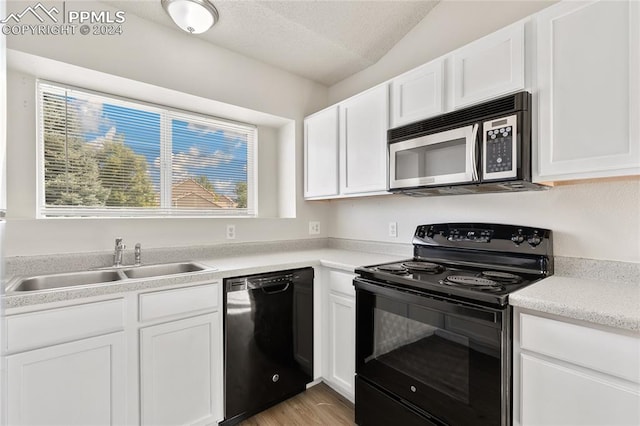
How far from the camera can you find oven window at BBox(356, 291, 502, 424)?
1270mm

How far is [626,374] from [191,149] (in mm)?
2798

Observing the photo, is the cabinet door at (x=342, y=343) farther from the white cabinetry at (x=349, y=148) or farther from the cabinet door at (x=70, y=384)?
the cabinet door at (x=70, y=384)

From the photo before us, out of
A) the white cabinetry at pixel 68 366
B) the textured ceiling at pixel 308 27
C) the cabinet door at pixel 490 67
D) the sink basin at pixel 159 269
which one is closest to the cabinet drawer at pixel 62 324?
the white cabinetry at pixel 68 366

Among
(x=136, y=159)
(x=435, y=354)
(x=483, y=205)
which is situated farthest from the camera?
(x=136, y=159)

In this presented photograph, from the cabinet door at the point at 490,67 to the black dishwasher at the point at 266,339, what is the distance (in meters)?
1.48

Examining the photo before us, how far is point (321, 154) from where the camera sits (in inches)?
102

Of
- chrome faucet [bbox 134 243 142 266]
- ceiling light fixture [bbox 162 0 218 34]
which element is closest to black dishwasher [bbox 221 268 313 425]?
chrome faucet [bbox 134 243 142 266]

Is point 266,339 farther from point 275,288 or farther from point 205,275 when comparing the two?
point 205,275

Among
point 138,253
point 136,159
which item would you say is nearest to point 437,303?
point 138,253

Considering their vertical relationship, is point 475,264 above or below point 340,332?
above

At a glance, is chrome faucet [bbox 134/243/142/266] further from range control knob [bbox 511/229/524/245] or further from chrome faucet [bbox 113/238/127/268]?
range control knob [bbox 511/229/524/245]

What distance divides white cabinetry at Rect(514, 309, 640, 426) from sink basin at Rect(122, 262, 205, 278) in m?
1.71

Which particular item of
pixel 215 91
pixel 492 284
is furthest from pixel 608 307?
pixel 215 91

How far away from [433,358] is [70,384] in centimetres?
167
